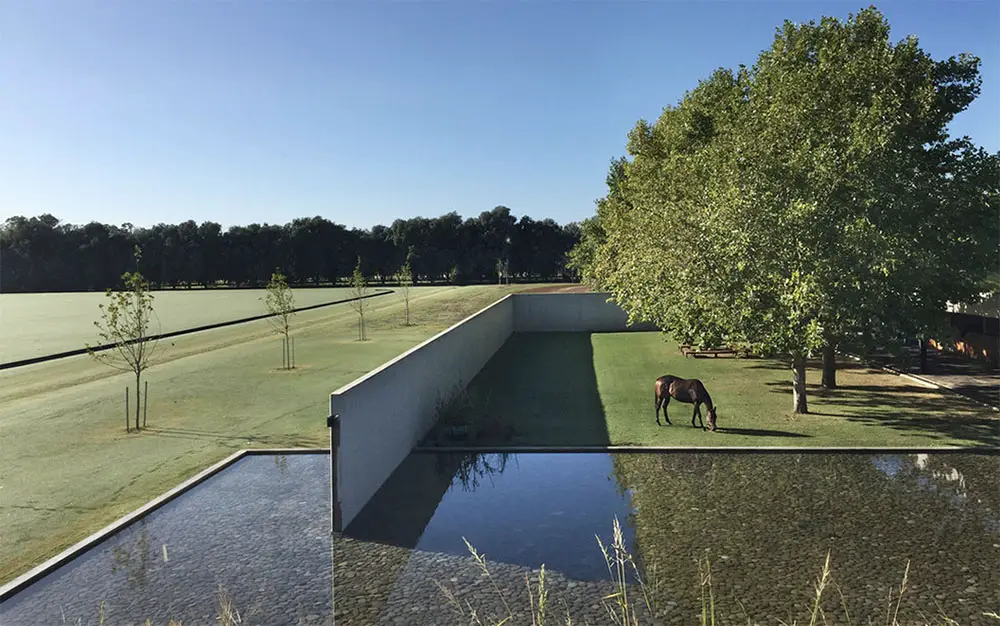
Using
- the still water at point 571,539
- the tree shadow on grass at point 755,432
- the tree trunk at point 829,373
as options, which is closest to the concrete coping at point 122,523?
the still water at point 571,539

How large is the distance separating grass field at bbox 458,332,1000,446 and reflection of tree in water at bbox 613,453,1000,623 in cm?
159

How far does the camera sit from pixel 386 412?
10.9 meters

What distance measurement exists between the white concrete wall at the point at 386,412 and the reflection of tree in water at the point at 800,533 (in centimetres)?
363

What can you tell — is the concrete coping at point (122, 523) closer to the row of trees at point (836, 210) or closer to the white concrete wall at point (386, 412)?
the white concrete wall at point (386, 412)

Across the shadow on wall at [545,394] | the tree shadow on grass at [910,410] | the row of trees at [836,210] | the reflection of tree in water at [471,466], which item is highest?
the row of trees at [836,210]

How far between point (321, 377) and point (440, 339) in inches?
303

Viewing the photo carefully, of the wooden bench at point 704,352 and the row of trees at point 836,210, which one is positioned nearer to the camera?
the row of trees at point 836,210

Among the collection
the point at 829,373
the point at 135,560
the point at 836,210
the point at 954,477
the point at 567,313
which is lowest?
the point at 135,560

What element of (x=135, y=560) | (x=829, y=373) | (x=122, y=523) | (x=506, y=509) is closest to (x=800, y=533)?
(x=506, y=509)

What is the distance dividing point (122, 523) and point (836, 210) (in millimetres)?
13623

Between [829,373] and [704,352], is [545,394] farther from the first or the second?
[704,352]

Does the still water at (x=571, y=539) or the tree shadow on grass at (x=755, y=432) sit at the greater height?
the tree shadow on grass at (x=755, y=432)

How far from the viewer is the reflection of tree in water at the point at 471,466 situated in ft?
35.9

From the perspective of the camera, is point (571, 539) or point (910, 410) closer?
point (571, 539)
